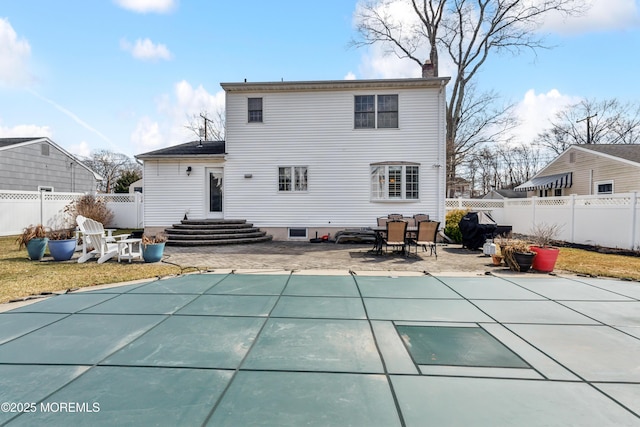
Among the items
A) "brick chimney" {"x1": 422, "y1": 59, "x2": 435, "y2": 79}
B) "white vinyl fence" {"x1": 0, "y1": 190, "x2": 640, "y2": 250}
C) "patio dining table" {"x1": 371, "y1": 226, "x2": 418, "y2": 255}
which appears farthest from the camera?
"brick chimney" {"x1": 422, "y1": 59, "x2": 435, "y2": 79}

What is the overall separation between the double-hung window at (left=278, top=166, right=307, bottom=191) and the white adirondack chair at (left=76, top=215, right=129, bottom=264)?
22.8ft

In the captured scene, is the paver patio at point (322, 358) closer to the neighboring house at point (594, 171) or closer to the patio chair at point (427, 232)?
the patio chair at point (427, 232)

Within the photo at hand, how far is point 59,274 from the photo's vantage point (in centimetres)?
671

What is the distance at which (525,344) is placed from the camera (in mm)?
3402

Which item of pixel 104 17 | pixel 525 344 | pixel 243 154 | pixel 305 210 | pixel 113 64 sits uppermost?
pixel 104 17

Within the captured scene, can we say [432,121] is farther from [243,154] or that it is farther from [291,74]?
[243,154]

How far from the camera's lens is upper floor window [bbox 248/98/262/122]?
13641mm

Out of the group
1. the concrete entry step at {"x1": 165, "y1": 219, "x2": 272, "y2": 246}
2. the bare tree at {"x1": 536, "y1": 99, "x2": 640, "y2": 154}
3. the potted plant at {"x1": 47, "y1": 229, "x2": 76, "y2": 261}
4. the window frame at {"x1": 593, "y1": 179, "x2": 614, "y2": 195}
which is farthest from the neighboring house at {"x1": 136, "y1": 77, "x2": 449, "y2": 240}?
the bare tree at {"x1": 536, "y1": 99, "x2": 640, "y2": 154}

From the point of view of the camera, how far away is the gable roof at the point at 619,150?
15.6 meters

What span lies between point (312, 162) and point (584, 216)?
1089cm

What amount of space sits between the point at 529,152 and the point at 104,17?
45.1 m

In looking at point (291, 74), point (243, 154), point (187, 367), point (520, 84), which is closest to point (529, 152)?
point (520, 84)

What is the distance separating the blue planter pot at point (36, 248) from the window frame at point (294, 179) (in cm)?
806

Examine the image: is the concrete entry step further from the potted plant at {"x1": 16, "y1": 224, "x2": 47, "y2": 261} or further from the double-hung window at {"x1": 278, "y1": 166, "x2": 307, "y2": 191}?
the potted plant at {"x1": 16, "y1": 224, "x2": 47, "y2": 261}
